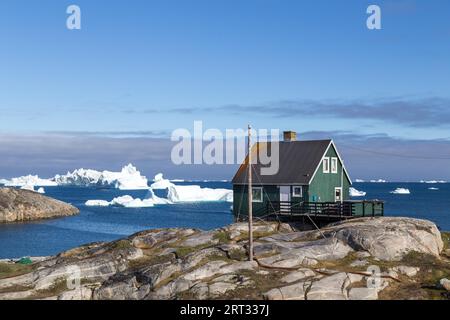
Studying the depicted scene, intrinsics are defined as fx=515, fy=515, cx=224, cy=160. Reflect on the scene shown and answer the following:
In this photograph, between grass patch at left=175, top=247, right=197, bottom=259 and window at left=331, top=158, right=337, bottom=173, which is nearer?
Answer: grass patch at left=175, top=247, right=197, bottom=259

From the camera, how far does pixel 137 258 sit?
3762 cm

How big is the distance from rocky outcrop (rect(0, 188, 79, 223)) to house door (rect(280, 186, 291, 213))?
288 feet

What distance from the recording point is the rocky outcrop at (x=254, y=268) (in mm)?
28750

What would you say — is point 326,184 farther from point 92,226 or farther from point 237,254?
point 92,226

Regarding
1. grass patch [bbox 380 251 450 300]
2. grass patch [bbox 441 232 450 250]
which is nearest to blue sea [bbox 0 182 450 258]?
grass patch [bbox 441 232 450 250]

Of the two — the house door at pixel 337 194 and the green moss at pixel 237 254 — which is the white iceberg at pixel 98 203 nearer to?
the house door at pixel 337 194

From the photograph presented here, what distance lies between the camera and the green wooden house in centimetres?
4650

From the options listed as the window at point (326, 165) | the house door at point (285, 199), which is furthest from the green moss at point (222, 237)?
the window at point (326, 165)

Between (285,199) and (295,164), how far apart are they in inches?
142

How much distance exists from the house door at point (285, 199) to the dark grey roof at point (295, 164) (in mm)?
636

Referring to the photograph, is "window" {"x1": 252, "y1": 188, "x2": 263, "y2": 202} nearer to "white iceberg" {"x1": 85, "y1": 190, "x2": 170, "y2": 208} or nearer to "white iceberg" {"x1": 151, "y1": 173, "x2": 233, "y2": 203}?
"white iceberg" {"x1": 85, "y1": 190, "x2": 170, "y2": 208}
